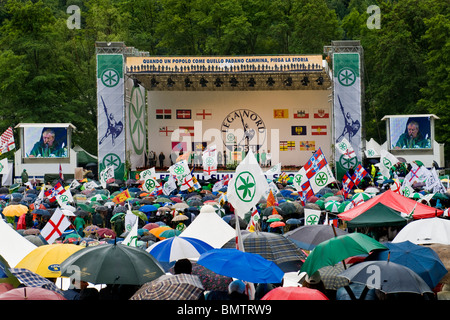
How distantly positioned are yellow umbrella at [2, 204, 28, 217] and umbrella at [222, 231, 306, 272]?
8378 millimetres

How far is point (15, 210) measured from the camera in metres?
16.1

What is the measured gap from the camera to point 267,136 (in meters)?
36.5

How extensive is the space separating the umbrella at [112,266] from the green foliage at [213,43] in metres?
32.1

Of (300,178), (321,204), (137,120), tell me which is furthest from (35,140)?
(321,204)

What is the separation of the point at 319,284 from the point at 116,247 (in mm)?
2010

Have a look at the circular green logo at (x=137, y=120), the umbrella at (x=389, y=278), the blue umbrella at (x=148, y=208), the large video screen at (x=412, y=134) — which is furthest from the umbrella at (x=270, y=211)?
the large video screen at (x=412, y=134)

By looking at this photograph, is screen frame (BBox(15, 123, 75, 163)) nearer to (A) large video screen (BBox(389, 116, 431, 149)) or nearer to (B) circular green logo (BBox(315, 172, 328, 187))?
(A) large video screen (BBox(389, 116, 431, 149))

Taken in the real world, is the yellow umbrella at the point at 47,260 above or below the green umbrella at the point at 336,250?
below

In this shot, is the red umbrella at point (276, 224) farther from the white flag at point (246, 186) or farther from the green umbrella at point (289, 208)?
the white flag at point (246, 186)

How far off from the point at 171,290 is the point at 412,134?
28.3 meters

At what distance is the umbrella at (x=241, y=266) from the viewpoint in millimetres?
7316

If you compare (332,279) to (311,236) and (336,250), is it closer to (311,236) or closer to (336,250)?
(336,250)
